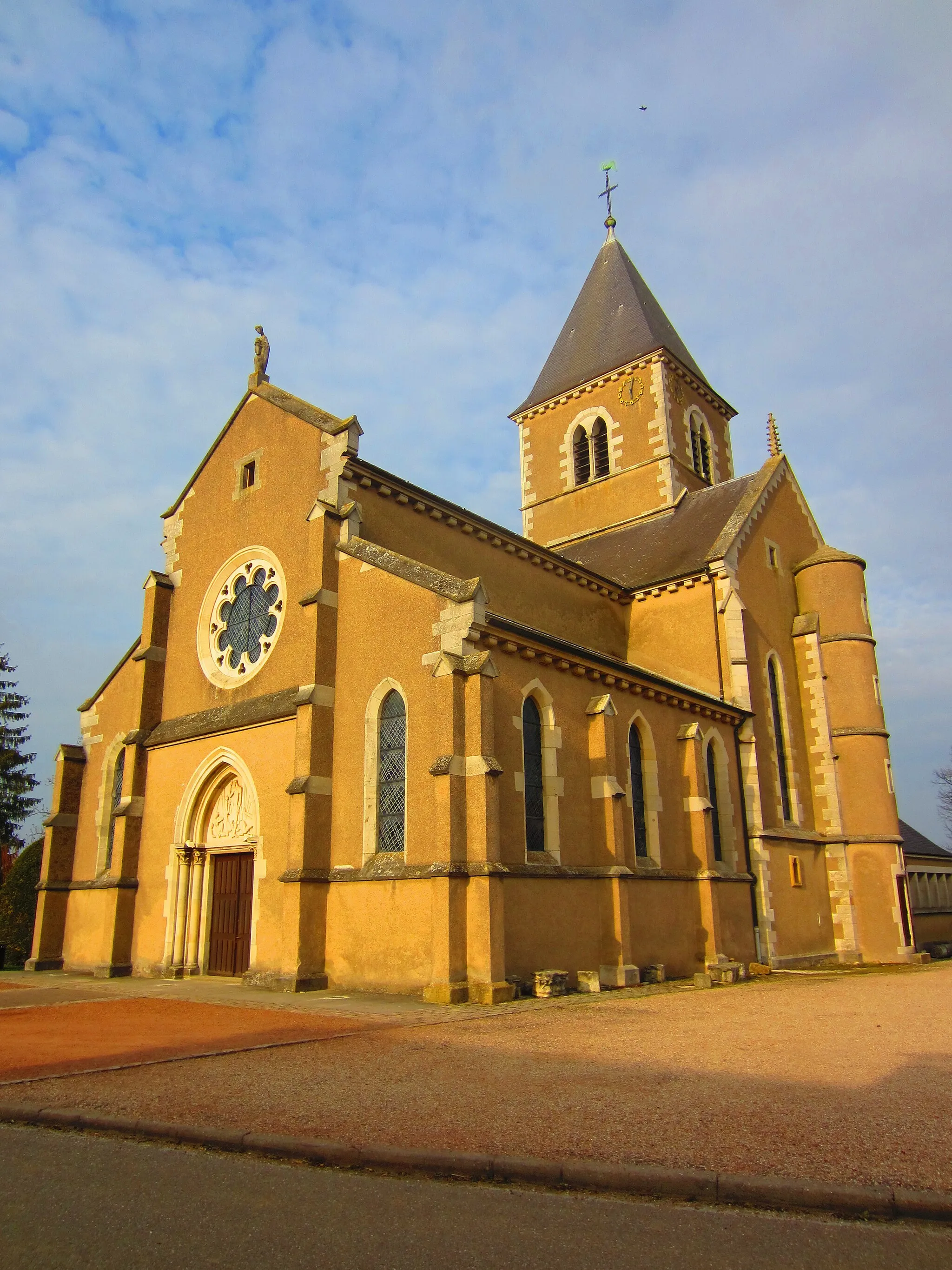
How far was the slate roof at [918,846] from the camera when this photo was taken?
29750 mm

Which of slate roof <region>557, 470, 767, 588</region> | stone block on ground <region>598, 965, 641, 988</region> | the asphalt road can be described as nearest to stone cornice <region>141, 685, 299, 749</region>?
stone block on ground <region>598, 965, 641, 988</region>

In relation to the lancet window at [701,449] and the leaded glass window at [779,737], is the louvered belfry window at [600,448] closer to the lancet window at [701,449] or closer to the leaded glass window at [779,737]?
the lancet window at [701,449]

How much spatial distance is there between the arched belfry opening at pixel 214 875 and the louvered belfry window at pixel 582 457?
18293mm

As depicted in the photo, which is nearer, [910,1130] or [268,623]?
[910,1130]

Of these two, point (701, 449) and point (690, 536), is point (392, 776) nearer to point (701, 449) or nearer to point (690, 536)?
point (690, 536)

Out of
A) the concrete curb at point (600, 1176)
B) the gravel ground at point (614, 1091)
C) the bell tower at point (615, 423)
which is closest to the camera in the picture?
the concrete curb at point (600, 1176)

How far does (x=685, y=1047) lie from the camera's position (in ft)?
30.5

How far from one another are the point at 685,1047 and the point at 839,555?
20.3m

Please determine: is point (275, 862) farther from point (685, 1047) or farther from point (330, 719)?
point (685, 1047)

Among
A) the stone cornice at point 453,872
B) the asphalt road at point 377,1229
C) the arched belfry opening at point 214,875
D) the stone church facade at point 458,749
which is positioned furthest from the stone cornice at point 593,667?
the asphalt road at point 377,1229

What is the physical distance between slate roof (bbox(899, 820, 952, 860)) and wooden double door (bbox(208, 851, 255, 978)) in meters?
21.1

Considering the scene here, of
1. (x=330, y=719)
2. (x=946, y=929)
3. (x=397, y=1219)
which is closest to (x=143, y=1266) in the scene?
(x=397, y=1219)

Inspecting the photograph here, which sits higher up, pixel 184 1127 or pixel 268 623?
pixel 268 623

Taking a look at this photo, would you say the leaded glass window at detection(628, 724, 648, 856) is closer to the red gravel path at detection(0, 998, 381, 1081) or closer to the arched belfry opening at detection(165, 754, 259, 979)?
the arched belfry opening at detection(165, 754, 259, 979)
